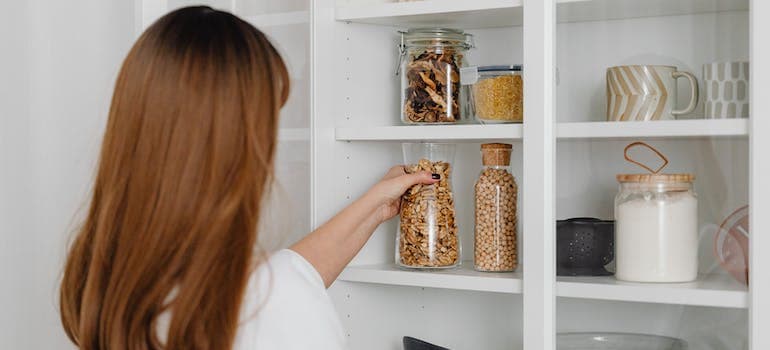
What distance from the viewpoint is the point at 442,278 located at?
1.54m

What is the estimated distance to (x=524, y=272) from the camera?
1.43 metres

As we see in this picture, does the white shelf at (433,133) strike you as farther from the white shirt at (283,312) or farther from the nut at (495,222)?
the white shirt at (283,312)

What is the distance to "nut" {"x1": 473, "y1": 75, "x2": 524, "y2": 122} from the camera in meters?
1.51

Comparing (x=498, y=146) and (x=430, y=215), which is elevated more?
(x=498, y=146)

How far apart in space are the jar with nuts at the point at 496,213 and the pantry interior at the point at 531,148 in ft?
0.07

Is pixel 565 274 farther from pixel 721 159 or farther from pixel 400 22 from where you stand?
pixel 400 22

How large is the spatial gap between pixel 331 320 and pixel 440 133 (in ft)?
2.04

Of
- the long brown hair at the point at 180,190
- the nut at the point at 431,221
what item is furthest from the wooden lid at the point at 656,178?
the long brown hair at the point at 180,190

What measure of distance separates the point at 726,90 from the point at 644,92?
0.12 metres

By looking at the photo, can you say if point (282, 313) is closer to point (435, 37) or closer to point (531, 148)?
point (531, 148)

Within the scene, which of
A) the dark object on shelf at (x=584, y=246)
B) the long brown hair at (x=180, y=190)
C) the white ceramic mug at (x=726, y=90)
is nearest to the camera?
the long brown hair at (x=180, y=190)

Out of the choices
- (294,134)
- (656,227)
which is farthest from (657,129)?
(294,134)

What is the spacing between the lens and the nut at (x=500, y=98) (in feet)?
4.94

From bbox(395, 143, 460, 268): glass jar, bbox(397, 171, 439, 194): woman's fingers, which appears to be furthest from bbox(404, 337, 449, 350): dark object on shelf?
bbox(397, 171, 439, 194): woman's fingers
